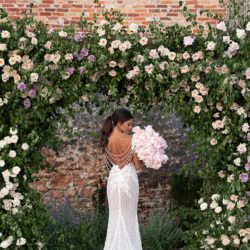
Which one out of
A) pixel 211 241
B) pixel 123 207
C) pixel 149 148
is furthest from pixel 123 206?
pixel 211 241

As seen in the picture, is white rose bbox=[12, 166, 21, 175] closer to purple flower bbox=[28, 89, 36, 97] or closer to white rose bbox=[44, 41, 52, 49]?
purple flower bbox=[28, 89, 36, 97]

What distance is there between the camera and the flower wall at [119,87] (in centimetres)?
558

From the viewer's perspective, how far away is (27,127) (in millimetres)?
5672

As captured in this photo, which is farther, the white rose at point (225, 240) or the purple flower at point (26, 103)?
the white rose at point (225, 240)

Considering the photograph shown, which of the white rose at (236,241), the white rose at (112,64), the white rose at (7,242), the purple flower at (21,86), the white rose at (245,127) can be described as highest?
the white rose at (112,64)

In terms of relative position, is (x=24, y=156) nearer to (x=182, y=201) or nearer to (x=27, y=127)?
(x=27, y=127)

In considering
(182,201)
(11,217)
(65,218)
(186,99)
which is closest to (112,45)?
(186,99)

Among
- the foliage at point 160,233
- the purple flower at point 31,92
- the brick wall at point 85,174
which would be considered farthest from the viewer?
the brick wall at point 85,174

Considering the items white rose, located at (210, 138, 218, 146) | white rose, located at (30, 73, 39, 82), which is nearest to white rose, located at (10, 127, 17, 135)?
white rose, located at (30, 73, 39, 82)

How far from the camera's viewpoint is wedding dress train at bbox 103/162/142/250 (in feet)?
18.7

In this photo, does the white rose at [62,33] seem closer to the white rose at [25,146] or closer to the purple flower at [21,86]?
the purple flower at [21,86]

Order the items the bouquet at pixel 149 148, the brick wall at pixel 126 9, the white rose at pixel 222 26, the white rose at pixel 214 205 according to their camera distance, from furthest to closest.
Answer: the brick wall at pixel 126 9
the white rose at pixel 214 205
the white rose at pixel 222 26
the bouquet at pixel 149 148

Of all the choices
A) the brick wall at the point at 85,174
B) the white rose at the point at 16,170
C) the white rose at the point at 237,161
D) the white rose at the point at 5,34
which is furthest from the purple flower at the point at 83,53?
the brick wall at the point at 85,174

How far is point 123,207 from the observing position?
227 inches
